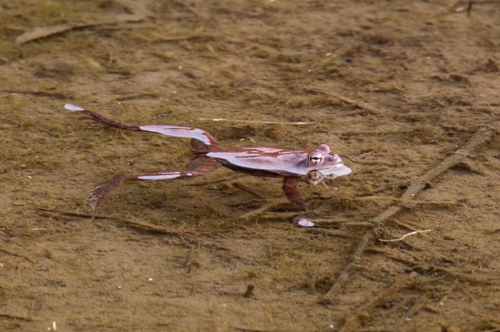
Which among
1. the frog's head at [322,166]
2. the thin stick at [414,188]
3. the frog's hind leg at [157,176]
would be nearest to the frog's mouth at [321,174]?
the frog's head at [322,166]

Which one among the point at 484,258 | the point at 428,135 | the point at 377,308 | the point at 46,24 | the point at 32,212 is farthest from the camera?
the point at 46,24

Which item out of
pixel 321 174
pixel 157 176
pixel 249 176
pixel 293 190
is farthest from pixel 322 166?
pixel 157 176

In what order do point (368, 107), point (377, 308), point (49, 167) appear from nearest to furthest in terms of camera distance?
point (377, 308) → point (49, 167) → point (368, 107)

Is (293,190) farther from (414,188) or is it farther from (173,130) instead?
(173,130)

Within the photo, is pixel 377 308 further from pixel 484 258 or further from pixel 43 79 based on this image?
pixel 43 79

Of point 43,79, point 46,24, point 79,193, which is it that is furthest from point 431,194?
point 46,24

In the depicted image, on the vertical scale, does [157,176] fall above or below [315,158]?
below

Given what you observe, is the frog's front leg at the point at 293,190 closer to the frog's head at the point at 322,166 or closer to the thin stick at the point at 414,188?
the frog's head at the point at 322,166
